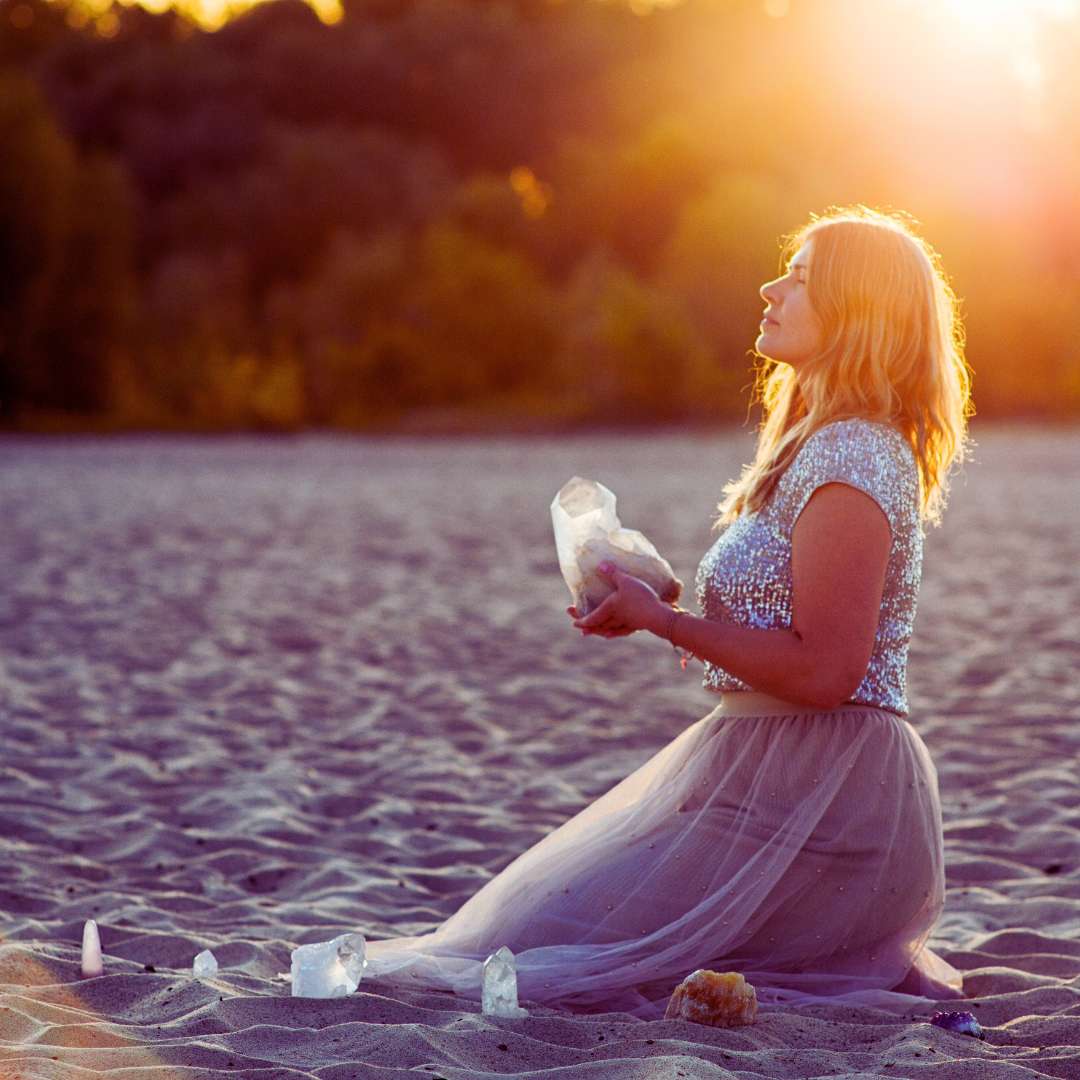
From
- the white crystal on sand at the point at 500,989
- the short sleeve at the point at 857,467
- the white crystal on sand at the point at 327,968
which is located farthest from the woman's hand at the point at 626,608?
the white crystal on sand at the point at 327,968

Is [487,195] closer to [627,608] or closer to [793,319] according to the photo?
[793,319]

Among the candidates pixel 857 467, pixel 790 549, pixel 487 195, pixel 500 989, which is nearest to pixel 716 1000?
pixel 500 989

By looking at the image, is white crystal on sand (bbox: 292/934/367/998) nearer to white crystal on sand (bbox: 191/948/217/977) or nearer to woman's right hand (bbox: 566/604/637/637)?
white crystal on sand (bbox: 191/948/217/977)

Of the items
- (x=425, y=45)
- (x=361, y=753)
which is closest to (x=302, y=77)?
(x=425, y=45)

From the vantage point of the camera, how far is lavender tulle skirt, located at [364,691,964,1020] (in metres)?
3.22

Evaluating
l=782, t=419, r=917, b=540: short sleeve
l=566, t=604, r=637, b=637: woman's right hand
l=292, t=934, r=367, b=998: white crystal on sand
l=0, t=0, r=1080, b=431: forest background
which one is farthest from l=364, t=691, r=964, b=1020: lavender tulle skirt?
l=0, t=0, r=1080, b=431: forest background

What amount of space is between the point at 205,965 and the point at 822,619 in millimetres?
1362

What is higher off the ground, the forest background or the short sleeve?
the forest background

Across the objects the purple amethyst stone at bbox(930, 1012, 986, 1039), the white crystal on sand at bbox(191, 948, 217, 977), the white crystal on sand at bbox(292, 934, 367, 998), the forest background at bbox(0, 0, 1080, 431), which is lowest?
the purple amethyst stone at bbox(930, 1012, 986, 1039)

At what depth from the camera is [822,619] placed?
3059mm

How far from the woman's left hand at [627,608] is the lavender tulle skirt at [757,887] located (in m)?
0.32

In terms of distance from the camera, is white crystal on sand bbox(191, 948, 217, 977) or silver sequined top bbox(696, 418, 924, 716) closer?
silver sequined top bbox(696, 418, 924, 716)

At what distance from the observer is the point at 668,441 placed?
99.4ft

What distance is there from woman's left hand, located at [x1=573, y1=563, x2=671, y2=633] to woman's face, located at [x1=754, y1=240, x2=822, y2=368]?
1.64 feet
